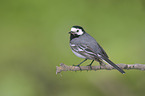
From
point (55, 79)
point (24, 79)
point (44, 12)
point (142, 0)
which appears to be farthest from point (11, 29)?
point (142, 0)

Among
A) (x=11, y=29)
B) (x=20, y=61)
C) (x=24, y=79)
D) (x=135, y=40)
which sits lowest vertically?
(x=24, y=79)

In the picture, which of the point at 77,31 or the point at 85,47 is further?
the point at 77,31

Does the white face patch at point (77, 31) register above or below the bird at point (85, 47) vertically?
above

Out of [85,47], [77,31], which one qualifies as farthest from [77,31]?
[85,47]

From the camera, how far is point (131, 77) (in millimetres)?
3717

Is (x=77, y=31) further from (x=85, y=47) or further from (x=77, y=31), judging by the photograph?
(x=85, y=47)

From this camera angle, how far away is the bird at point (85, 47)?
233cm

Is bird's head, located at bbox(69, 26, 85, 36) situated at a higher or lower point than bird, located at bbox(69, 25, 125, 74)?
higher

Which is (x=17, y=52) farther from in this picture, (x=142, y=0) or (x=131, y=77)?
(x=142, y=0)

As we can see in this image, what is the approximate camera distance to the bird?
233 centimetres

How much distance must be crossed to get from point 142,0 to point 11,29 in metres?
2.75

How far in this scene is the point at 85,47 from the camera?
2500 mm

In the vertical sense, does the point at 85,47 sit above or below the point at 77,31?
below

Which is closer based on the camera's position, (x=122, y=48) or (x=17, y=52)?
(x=122, y=48)
